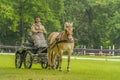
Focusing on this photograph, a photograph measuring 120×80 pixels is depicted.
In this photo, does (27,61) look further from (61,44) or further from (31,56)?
(61,44)

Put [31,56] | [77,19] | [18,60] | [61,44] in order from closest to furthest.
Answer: [61,44]
[31,56]
[18,60]
[77,19]

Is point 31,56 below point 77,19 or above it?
below

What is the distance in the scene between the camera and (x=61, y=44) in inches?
671

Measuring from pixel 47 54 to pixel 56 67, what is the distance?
79 centimetres

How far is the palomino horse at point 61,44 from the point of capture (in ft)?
53.9

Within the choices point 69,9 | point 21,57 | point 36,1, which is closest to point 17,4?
point 36,1

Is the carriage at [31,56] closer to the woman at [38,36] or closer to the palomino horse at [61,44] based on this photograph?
the woman at [38,36]

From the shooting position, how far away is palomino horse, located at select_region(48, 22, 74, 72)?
53.9 feet

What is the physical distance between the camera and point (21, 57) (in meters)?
19.7

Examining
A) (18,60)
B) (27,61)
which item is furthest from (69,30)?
→ (18,60)

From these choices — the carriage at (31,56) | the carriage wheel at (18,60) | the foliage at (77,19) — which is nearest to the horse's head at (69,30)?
the carriage at (31,56)

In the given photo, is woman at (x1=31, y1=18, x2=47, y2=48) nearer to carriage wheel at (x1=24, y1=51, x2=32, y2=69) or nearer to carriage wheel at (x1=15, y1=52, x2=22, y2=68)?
carriage wheel at (x1=24, y1=51, x2=32, y2=69)

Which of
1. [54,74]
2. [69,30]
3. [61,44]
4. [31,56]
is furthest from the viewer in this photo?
[31,56]

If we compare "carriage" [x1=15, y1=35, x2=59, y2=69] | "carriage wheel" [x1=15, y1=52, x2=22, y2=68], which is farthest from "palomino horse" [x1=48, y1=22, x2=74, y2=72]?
"carriage wheel" [x1=15, y1=52, x2=22, y2=68]
